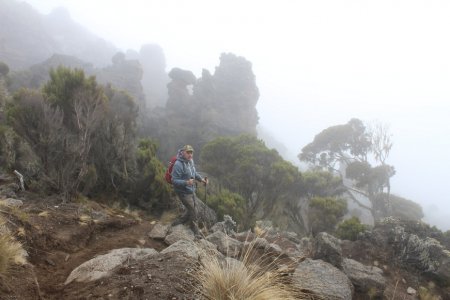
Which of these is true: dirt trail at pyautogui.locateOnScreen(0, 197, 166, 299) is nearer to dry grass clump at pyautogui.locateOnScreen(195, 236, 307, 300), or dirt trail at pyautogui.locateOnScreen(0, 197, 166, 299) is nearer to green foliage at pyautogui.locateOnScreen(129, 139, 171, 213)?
dry grass clump at pyautogui.locateOnScreen(195, 236, 307, 300)

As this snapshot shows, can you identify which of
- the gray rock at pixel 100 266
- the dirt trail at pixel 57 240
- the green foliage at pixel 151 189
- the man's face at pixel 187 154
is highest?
the man's face at pixel 187 154

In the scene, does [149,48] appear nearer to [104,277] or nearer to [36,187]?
[36,187]

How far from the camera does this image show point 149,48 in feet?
325

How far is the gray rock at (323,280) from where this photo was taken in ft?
15.5

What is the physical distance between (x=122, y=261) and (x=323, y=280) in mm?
3228

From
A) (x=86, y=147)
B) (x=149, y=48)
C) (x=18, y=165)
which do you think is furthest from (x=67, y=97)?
(x=149, y=48)

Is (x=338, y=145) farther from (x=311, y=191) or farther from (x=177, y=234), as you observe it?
(x=177, y=234)

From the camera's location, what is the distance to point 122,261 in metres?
4.83

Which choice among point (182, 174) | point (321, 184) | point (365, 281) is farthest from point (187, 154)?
point (321, 184)

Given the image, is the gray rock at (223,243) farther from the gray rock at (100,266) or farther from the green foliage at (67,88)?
the green foliage at (67,88)

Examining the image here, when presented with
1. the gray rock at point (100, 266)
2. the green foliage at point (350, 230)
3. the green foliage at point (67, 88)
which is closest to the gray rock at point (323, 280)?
the gray rock at point (100, 266)

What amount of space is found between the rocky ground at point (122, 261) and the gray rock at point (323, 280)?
0.16 ft

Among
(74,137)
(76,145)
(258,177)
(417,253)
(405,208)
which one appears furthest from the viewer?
(405,208)

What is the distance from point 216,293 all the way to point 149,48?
10389 centimetres
